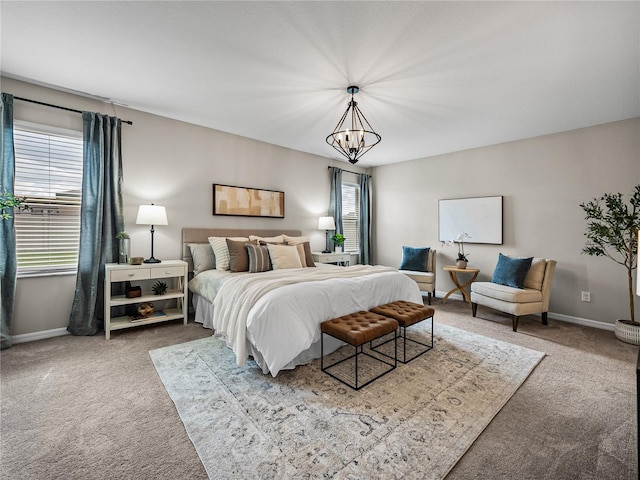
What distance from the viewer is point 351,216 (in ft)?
21.2

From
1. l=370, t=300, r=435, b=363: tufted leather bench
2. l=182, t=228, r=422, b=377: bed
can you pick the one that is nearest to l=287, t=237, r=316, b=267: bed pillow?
l=182, t=228, r=422, b=377: bed

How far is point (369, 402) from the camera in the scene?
2086 millimetres

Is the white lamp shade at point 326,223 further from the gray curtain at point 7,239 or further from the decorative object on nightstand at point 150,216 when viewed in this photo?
the gray curtain at point 7,239

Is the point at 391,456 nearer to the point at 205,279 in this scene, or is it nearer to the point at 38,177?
the point at 205,279

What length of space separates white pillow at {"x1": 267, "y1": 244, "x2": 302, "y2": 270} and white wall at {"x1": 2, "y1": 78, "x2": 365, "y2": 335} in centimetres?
116

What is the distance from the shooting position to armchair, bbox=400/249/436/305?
196 inches

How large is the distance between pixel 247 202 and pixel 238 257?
135cm

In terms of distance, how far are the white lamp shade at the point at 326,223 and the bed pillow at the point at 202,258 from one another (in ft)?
7.05

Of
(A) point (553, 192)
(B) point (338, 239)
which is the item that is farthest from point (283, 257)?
(A) point (553, 192)

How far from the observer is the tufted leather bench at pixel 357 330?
2.30 meters

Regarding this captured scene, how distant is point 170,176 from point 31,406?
9.38ft

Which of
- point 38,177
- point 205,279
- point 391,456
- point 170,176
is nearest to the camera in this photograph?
point 391,456

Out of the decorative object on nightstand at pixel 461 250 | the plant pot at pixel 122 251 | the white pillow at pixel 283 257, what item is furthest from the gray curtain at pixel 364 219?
the plant pot at pixel 122 251

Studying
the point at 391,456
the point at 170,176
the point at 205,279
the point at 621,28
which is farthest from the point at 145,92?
the point at 621,28
